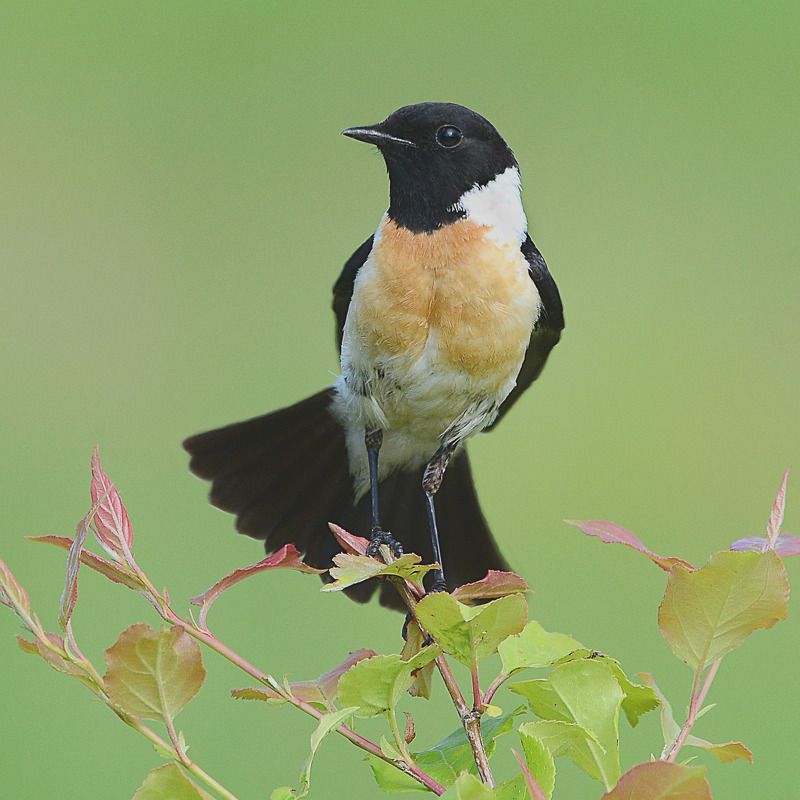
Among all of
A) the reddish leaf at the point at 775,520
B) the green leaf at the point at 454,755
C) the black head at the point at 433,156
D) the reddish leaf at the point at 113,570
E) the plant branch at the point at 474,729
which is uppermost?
the black head at the point at 433,156

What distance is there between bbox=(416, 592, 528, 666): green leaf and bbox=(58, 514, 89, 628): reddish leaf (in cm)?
31

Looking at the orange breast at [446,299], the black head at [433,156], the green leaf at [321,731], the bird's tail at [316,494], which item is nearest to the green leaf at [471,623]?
the green leaf at [321,731]

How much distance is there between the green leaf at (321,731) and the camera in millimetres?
1254

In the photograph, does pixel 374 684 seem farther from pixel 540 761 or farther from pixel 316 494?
pixel 316 494

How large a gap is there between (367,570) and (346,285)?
6.12ft

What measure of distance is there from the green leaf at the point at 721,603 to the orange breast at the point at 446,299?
1.82 metres

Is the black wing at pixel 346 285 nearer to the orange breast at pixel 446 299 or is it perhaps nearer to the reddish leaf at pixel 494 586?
the orange breast at pixel 446 299

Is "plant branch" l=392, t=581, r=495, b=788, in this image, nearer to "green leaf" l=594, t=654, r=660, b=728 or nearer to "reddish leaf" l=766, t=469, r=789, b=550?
"green leaf" l=594, t=654, r=660, b=728

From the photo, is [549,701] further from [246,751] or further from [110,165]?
[110,165]

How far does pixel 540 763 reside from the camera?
121 centimetres

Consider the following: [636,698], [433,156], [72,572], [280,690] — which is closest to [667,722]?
[636,698]

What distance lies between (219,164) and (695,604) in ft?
24.6

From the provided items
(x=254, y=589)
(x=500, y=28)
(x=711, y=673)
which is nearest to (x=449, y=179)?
(x=711, y=673)

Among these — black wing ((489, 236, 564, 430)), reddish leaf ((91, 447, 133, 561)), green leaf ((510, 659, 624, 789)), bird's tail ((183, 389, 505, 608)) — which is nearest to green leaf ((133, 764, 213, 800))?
reddish leaf ((91, 447, 133, 561))
